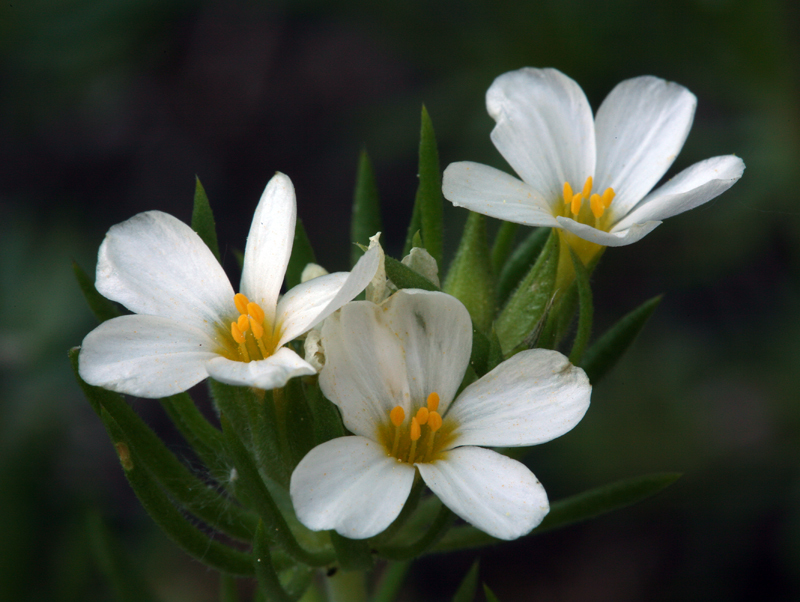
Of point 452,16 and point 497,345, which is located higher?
point 452,16

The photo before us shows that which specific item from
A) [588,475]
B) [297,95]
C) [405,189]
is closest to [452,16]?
[405,189]

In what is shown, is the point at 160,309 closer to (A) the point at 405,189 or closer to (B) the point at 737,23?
A: (B) the point at 737,23

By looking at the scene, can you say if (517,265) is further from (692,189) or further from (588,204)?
(692,189)

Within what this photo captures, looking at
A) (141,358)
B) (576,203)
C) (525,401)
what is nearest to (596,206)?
(576,203)

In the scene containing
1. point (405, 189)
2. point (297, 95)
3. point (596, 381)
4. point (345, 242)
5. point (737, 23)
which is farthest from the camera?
point (297, 95)

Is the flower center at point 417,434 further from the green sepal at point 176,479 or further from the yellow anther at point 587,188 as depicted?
the yellow anther at point 587,188

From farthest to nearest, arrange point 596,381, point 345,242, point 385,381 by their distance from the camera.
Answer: point 345,242, point 596,381, point 385,381

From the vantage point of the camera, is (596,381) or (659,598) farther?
(659,598)

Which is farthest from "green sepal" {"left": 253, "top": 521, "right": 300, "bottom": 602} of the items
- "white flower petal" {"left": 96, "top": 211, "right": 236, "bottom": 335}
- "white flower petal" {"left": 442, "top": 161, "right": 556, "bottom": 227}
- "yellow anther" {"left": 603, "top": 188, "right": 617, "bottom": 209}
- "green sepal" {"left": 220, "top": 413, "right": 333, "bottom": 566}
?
"yellow anther" {"left": 603, "top": 188, "right": 617, "bottom": 209}
